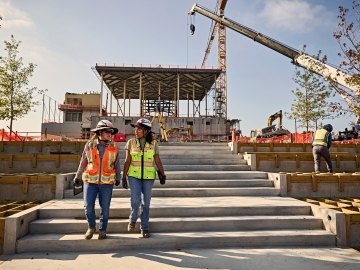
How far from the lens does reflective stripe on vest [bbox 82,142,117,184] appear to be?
423 cm

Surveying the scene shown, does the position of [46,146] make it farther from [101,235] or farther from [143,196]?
[143,196]

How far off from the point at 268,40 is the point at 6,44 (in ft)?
85.3

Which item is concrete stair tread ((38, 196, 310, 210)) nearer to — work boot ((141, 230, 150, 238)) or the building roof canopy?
work boot ((141, 230, 150, 238))

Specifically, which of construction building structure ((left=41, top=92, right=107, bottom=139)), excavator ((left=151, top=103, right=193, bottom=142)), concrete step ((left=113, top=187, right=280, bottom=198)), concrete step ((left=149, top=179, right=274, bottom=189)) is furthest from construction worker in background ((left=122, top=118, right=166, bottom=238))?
construction building structure ((left=41, top=92, right=107, bottom=139))

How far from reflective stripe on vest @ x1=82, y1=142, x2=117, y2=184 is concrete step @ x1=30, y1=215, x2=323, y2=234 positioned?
1000 mm

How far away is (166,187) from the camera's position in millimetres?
7008

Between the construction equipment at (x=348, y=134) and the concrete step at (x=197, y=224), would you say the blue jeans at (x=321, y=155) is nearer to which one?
the concrete step at (x=197, y=224)

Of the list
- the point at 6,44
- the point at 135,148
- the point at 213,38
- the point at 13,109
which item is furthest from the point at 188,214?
the point at 213,38

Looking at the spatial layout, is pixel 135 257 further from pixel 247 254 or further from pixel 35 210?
pixel 35 210

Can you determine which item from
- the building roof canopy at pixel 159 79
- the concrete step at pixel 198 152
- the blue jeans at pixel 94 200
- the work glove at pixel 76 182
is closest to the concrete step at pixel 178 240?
the blue jeans at pixel 94 200

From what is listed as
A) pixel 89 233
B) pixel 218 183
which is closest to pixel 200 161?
pixel 218 183

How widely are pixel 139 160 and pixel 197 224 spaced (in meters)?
1.73

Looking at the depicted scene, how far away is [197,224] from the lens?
485 centimetres

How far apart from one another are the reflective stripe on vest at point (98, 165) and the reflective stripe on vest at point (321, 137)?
7197 mm
